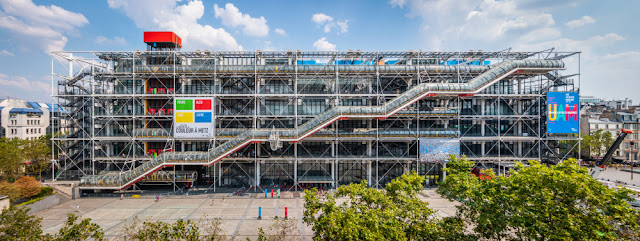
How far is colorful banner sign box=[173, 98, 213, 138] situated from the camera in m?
24.3

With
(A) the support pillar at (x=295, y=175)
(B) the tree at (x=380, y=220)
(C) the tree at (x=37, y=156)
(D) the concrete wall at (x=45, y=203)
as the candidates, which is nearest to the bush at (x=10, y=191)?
(D) the concrete wall at (x=45, y=203)

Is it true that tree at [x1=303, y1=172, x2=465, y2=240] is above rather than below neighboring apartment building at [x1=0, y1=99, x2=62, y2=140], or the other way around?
below

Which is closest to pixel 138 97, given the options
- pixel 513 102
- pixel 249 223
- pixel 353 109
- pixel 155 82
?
pixel 155 82

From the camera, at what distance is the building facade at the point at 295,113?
24.4m

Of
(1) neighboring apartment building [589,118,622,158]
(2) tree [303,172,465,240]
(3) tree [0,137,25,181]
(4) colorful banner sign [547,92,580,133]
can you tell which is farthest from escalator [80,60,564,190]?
(1) neighboring apartment building [589,118,622,158]

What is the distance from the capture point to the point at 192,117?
24391 millimetres

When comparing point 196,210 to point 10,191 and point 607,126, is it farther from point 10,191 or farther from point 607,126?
point 607,126

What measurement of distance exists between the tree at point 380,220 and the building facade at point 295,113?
12261mm

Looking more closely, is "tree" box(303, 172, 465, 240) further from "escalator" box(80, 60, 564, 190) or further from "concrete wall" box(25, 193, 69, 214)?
"concrete wall" box(25, 193, 69, 214)

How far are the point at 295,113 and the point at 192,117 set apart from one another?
10132 mm

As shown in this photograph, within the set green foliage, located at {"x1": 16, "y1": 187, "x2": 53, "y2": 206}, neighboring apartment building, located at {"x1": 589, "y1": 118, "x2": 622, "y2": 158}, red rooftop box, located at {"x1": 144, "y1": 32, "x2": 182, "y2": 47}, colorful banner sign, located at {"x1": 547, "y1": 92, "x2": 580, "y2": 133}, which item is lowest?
green foliage, located at {"x1": 16, "y1": 187, "x2": 53, "y2": 206}

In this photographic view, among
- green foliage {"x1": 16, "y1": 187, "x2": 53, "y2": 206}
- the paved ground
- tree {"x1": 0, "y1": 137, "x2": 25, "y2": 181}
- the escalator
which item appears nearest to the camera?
the paved ground

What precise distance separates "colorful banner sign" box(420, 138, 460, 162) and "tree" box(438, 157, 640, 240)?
1436 centimetres

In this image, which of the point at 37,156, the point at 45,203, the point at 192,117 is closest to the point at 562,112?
the point at 192,117
